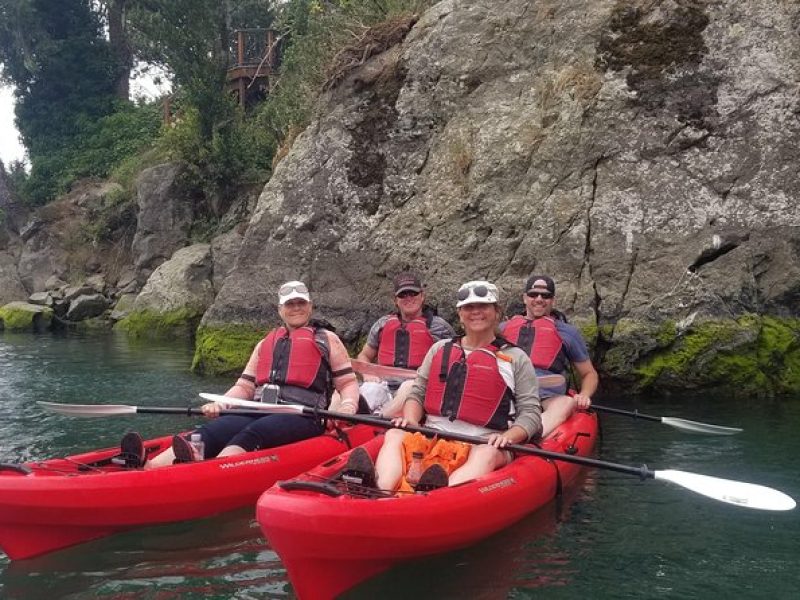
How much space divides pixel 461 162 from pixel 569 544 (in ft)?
21.7

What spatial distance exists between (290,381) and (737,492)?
2964 mm

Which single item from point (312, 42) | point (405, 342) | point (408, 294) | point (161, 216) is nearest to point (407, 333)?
point (405, 342)

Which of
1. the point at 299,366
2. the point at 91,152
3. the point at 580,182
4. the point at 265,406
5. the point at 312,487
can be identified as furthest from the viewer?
the point at 91,152

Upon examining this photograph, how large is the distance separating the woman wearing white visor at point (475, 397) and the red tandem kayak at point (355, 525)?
343 millimetres

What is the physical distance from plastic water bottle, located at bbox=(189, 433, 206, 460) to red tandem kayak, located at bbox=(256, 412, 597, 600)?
4.07 feet

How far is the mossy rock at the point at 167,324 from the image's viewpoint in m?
16.5

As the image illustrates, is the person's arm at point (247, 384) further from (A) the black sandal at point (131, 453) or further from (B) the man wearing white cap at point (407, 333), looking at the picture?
(B) the man wearing white cap at point (407, 333)

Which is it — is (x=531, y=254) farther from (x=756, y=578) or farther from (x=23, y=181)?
(x=23, y=181)

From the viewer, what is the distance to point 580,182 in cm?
959

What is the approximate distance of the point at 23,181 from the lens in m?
27.0

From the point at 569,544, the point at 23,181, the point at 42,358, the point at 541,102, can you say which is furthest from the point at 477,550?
the point at 23,181

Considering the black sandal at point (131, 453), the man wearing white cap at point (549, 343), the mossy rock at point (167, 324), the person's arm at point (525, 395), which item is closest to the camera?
the person's arm at point (525, 395)

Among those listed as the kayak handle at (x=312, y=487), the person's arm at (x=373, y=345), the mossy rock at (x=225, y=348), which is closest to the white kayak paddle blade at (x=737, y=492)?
the kayak handle at (x=312, y=487)

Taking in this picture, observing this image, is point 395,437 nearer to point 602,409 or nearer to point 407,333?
point 407,333
